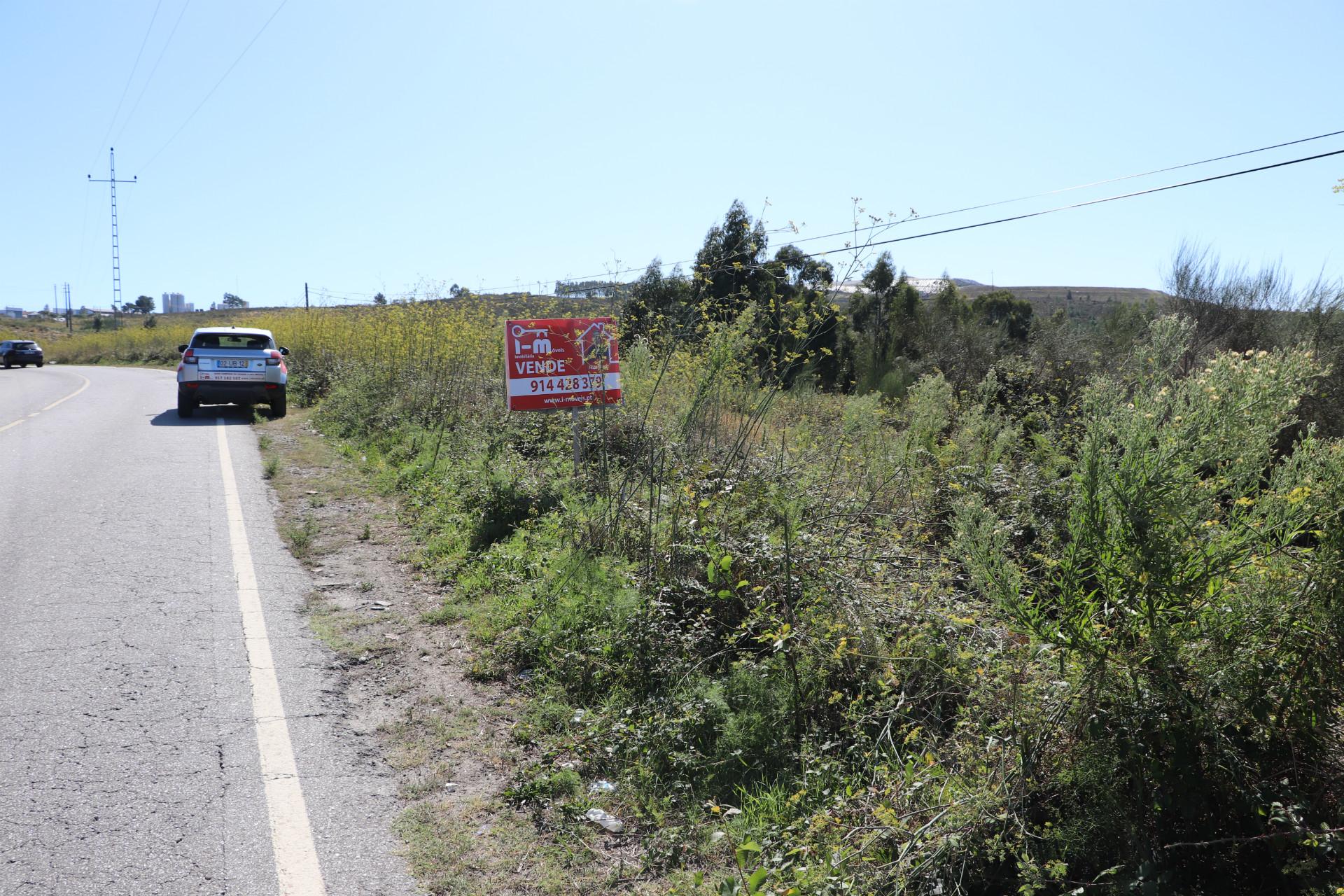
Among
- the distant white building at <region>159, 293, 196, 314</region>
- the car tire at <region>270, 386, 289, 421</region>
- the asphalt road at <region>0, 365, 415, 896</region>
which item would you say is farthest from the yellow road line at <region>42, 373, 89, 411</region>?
the distant white building at <region>159, 293, 196, 314</region>

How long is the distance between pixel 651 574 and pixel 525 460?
414 centimetres

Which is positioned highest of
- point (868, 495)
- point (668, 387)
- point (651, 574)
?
point (668, 387)

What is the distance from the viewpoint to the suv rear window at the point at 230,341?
51.4 ft

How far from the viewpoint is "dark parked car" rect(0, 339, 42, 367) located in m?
39.3

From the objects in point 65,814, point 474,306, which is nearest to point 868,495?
point 65,814

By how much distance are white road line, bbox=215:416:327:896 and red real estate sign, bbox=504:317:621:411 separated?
301 centimetres

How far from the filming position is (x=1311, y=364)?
3188 mm

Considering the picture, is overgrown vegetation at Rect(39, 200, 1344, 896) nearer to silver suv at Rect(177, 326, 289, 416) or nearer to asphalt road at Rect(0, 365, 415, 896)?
asphalt road at Rect(0, 365, 415, 896)

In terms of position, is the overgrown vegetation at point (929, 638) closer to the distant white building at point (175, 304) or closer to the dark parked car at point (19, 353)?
the dark parked car at point (19, 353)

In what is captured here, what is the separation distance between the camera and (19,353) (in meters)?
39.6

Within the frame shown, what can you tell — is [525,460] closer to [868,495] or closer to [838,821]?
[868,495]

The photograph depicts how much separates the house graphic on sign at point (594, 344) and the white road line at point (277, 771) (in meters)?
3.42

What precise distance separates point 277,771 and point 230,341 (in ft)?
46.9

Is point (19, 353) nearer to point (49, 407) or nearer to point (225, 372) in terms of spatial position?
point (49, 407)
